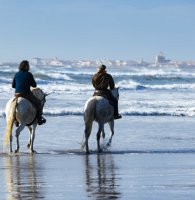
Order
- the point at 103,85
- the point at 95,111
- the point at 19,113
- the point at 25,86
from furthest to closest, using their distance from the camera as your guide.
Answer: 1. the point at 103,85
2. the point at 95,111
3. the point at 25,86
4. the point at 19,113

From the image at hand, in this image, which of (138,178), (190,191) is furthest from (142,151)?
(190,191)

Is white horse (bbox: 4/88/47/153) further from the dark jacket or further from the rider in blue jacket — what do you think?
the dark jacket

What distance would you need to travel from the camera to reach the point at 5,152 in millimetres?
16000

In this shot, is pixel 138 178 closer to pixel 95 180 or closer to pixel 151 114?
pixel 95 180

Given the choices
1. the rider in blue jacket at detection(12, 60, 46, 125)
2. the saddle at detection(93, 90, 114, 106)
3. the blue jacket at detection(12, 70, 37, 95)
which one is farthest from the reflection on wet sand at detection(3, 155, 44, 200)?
the saddle at detection(93, 90, 114, 106)

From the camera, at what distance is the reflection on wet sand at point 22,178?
9.34 m

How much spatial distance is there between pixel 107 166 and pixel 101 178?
1995 millimetres

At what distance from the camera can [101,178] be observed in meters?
11.3

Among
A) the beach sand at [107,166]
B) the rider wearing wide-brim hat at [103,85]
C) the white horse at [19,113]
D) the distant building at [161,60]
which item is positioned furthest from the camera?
the distant building at [161,60]

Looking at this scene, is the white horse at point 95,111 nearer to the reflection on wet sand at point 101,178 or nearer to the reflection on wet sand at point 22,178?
the reflection on wet sand at point 101,178

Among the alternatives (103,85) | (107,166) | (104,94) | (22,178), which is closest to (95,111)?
(104,94)

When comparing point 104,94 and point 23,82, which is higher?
point 23,82

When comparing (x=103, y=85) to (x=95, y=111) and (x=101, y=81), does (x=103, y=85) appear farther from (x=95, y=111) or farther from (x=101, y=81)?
(x=95, y=111)

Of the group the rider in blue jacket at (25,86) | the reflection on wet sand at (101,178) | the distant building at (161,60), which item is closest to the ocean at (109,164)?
the reflection on wet sand at (101,178)
